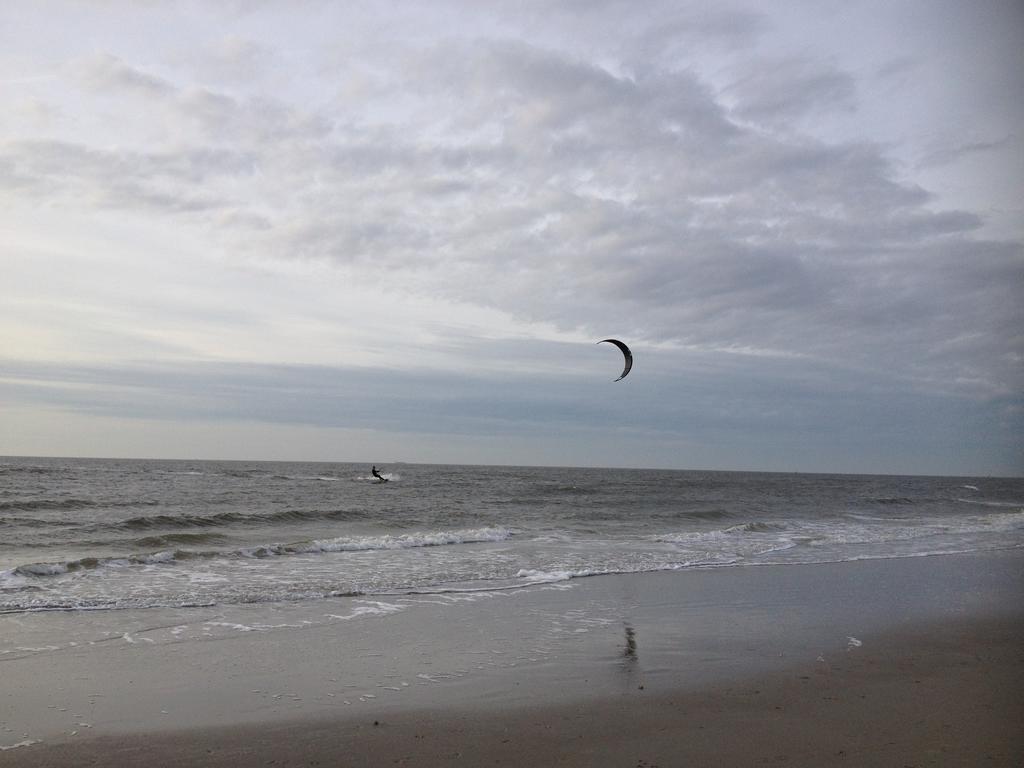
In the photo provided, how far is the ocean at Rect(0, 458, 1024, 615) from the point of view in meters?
12.4

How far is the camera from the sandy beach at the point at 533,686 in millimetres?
5547

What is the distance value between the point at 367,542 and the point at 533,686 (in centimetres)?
1287

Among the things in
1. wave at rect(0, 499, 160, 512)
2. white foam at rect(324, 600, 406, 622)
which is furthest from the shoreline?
wave at rect(0, 499, 160, 512)

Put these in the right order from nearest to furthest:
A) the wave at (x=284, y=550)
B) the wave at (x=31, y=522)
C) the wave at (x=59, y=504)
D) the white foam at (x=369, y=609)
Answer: the white foam at (x=369, y=609)
the wave at (x=284, y=550)
the wave at (x=31, y=522)
the wave at (x=59, y=504)

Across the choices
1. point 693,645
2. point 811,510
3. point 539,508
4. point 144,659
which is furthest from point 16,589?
point 811,510

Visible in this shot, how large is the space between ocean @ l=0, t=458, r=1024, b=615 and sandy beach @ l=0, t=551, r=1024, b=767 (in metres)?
2.00

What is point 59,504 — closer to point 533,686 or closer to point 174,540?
point 174,540

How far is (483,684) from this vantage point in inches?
282

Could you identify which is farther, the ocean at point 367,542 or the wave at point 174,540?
the wave at point 174,540

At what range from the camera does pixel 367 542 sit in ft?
63.1

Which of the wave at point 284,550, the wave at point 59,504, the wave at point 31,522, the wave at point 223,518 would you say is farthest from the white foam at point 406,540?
the wave at point 59,504

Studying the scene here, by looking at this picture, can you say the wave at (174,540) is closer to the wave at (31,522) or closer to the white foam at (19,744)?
the wave at (31,522)

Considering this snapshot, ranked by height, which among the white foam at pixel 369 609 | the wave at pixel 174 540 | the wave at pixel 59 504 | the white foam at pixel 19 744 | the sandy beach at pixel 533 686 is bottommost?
the wave at pixel 59 504

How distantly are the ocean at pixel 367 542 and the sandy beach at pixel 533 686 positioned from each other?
2005 millimetres
